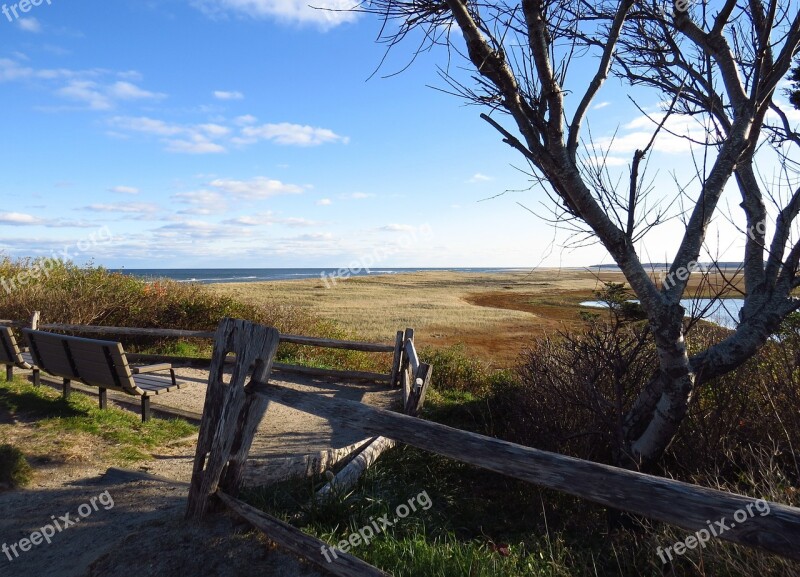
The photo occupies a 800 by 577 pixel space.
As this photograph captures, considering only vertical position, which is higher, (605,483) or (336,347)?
(605,483)

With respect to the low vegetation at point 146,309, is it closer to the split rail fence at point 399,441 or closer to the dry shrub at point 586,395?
the dry shrub at point 586,395

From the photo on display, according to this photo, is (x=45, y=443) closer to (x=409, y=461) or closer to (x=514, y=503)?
(x=409, y=461)

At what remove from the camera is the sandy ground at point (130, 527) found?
10.1ft

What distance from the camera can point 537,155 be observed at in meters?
4.26

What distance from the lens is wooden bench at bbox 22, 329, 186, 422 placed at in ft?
19.5

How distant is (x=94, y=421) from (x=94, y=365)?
0.65 metres

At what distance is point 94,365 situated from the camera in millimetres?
6141

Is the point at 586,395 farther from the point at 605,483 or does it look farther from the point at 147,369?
the point at 147,369

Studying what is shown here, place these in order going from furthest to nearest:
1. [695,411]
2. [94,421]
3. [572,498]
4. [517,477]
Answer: [94,421]
[695,411]
[572,498]
[517,477]

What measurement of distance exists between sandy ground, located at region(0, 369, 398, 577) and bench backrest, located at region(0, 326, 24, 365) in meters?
1.55

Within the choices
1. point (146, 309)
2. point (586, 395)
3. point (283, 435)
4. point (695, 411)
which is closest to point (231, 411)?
point (283, 435)

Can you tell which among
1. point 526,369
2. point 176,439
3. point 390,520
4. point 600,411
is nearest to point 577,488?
point 390,520

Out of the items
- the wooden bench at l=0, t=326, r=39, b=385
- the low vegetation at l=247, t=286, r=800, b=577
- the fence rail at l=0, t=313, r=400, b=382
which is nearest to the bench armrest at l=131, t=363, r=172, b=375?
the wooden bench at l=0, t=326, r=39, b=385

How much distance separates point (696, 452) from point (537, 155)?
331cm
